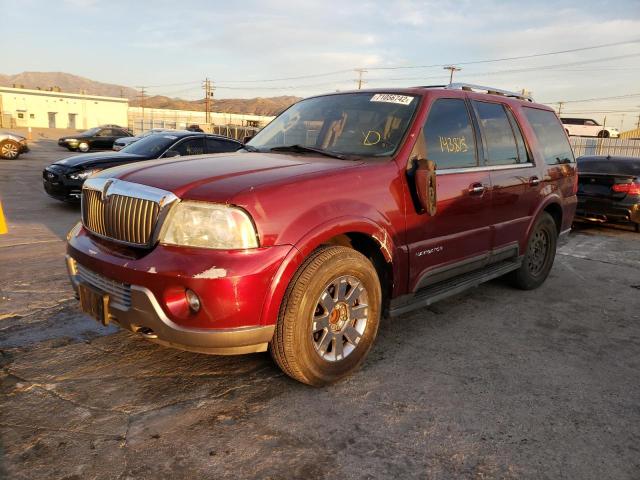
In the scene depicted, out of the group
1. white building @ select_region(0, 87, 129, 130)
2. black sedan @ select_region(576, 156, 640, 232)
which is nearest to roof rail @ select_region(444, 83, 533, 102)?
black sedan @ select_region(576, 156, 640, 232)

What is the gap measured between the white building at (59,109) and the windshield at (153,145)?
182 feet

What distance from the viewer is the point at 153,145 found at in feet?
30.9

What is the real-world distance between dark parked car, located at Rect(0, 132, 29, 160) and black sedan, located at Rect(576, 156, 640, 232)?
66.8ft

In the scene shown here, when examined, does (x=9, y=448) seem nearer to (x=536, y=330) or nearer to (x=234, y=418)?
(x=234, y=418)

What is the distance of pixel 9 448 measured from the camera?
7.50 ft

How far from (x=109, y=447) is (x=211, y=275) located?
0.94 m

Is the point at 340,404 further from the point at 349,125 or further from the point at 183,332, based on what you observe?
the point at 349,125

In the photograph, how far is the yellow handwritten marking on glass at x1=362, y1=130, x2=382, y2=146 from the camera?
3.47m

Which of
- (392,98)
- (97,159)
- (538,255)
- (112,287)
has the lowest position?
(538,255)

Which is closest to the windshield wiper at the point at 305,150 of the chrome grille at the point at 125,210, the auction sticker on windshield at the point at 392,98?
the auction sticker on windshield at the point at 392,98

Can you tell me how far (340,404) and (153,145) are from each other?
7.91 metres

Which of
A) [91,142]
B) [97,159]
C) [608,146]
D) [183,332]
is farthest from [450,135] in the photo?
[91,142]

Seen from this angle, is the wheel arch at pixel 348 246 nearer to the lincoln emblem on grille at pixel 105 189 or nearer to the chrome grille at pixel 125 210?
the chrome grille at pixel 125 210

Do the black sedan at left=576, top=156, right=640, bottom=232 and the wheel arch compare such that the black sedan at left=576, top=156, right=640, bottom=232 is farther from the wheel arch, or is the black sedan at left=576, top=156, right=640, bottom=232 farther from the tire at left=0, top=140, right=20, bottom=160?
the tire at left=0, top=140, right=20, bottom=160
